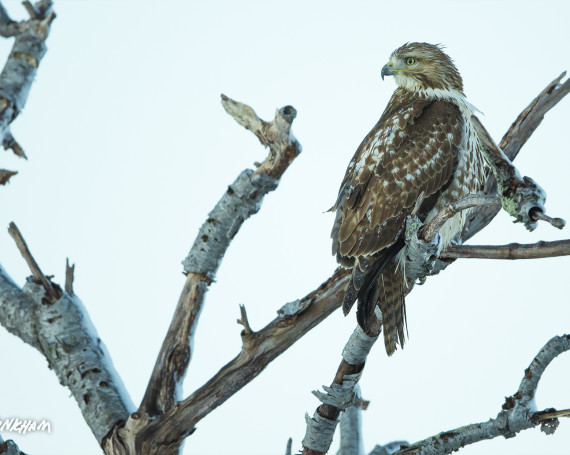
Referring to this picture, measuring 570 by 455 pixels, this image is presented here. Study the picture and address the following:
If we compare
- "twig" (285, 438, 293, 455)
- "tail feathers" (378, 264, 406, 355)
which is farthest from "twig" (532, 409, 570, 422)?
"twig" (285, 438, 293, 455)

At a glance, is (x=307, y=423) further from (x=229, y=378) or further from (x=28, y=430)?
(x=28, y=430)

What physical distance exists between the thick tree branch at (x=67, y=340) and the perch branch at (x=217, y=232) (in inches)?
16.6

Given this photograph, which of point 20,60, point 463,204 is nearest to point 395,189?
point 463,204

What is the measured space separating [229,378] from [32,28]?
4.85m

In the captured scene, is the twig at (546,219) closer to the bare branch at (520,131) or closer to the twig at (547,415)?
→ the twig at (547,415)

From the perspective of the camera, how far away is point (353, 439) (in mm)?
7504

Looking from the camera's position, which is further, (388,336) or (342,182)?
(342,182)

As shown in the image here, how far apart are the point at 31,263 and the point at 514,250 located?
4.37 m

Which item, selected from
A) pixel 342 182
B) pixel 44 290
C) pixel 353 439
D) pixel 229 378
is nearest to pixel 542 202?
pixel 342 182

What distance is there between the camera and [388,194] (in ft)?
21.4

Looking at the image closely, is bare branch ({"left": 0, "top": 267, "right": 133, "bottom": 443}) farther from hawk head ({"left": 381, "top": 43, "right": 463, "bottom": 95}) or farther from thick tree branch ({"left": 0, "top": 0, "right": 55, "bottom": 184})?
hawk head ({"left": 381, "top": 43, "right": 463, "bottom": 95})

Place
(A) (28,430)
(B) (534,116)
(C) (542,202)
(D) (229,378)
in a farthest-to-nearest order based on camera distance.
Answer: (B) (534,116)
(A) (28,430)
(D) (229,378)
(C) (542,202)

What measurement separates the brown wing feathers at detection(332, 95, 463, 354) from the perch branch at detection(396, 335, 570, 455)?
2.50ft

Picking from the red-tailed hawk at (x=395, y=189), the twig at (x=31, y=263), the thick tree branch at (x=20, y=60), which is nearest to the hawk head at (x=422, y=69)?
the red-tailed hawk at (x=395, y=189)
